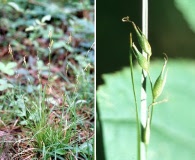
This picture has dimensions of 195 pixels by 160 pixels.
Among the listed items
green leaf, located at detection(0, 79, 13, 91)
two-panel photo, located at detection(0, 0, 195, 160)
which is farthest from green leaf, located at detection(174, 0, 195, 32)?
green leaf, located at detection(0, 79, 13, 91)

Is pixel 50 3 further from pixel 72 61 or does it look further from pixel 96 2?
pixel 96 2

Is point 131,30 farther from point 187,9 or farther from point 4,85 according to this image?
point 4,85

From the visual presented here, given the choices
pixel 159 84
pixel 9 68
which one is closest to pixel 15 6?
pixel 9 68

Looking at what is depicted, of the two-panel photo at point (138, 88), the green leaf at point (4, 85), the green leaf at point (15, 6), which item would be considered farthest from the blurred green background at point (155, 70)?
the green leaf at point (15, 6)

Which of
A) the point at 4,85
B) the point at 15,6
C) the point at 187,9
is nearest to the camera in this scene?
the point at 187,9

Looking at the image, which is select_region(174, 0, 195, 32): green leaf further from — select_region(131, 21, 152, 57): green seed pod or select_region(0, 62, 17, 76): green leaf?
select_region(0, 62, 17, 76): green leaf

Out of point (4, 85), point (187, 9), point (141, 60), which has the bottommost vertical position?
point (4, 85)

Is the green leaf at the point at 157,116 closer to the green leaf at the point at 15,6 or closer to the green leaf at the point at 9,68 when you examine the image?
the green leaf at the point at 9,68

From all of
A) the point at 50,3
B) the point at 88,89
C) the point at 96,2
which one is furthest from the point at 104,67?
the point at 50,3
